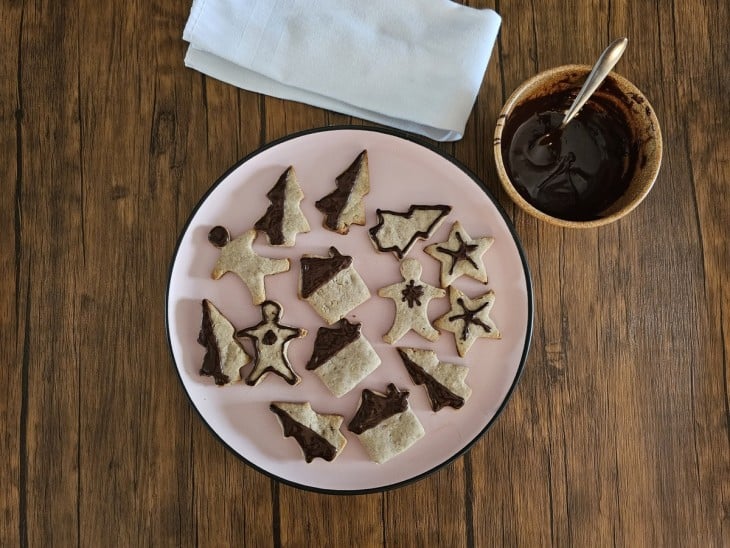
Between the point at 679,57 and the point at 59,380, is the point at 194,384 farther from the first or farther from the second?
the point at 679,57

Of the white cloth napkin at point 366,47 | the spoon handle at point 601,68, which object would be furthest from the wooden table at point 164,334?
the spoon handle at point 601,68

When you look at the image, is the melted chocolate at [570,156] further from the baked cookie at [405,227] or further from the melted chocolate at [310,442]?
the melted chocolate at [310,442]

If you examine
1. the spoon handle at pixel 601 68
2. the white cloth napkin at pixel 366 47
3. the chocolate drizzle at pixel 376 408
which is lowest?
the chocolate drizzle at pixel 376 408

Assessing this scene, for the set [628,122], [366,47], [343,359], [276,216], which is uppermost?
[366,47]

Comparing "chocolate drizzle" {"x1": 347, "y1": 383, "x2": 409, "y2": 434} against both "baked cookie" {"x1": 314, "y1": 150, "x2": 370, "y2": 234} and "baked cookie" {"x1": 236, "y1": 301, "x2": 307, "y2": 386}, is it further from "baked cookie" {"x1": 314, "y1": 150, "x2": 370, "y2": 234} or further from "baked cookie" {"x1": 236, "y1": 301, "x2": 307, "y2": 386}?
"baked cookie" {"x1": 314, "y1": 150, "x2": 370, "y2": 234}

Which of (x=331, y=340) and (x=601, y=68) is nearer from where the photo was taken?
(x=601, y=68)

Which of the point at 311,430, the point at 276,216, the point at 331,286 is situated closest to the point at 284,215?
the point at 276,216

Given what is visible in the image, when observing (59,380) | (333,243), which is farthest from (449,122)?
(59,380)

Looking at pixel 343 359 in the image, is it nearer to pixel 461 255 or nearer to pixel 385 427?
pixel 385 427
